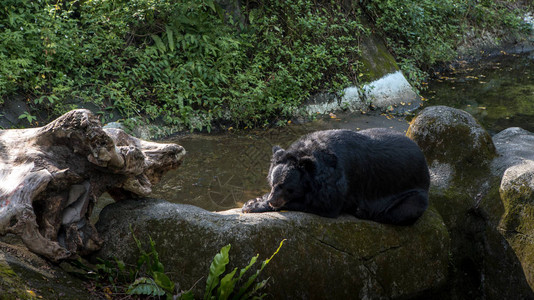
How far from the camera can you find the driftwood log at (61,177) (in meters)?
3.67

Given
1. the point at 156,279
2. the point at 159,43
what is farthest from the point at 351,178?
the point at 159,43

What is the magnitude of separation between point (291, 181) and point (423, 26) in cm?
1212

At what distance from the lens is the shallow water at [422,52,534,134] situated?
11939mm

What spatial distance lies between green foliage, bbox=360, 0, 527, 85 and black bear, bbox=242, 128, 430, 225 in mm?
9006

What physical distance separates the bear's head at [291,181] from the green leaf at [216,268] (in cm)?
114

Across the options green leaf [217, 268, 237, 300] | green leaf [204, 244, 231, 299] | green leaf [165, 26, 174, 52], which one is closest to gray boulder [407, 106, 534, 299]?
green leaf [217, 268, 237, 300]

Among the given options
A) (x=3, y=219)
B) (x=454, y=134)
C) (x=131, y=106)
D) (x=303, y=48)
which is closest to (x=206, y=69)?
(x=131, y=106)

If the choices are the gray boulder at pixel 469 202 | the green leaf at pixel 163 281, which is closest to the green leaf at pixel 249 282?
the green leaf at pixel 163 281

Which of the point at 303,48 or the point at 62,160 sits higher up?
the point at 62,160

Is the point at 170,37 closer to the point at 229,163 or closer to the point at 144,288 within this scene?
the point at 229,163

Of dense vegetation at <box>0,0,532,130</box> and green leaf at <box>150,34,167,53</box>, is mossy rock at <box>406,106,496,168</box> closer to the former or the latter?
dense vegetation at <box>0,0,532,130</box>

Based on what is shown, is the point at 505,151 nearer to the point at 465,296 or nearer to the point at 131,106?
the point at 465,296

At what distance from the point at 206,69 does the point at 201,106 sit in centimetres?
83

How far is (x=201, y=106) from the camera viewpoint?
1073 cm
